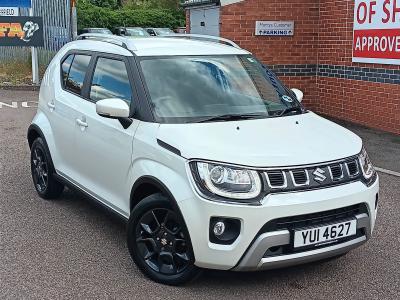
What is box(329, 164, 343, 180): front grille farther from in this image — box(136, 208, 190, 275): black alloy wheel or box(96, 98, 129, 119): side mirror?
box(96, 98, 129, 119): side mirror

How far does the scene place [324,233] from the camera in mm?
3783

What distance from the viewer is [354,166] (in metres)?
4.04

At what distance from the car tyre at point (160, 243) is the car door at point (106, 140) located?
364mm

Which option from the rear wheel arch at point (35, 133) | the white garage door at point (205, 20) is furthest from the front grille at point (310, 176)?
the white garage door at point (205, 20)

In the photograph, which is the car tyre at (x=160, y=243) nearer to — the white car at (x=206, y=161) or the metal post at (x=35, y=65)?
the white car at (x=206, y=161)

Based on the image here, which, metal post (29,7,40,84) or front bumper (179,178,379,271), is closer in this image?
front bumper (179,178,379,271)

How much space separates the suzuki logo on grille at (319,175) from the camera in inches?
149

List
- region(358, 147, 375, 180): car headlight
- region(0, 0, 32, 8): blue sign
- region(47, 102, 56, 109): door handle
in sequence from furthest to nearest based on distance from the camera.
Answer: region(0, 0, 32, 8): blue sign < region(47, 102, 56, 109): door handle < region(358, 147, 375, 180): car headlight

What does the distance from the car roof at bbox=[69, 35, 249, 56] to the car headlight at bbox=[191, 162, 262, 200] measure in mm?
1504

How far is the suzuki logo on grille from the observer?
12.4 ft

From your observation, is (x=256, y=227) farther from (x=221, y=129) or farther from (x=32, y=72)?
(x=32, y=72)

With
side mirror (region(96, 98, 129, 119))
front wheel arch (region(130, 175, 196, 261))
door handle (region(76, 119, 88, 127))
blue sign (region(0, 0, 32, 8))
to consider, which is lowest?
front wheel arch (region(130, 175, 196, 261))

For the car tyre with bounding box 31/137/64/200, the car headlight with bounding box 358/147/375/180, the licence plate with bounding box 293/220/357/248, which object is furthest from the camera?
the car tyre with bounding box 31/137/64/200

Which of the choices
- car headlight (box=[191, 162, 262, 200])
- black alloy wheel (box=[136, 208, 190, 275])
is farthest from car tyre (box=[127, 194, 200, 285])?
car headlight (box=[191, 162, 262, 200])
